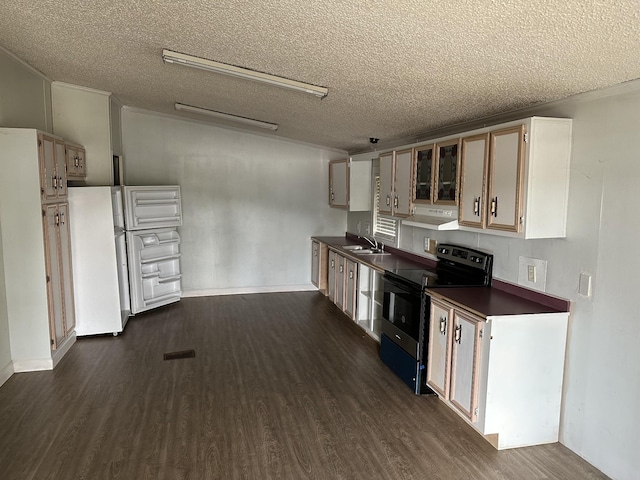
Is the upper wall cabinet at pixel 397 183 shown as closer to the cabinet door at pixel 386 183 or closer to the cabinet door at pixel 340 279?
the cabinet door at pixel 386 183

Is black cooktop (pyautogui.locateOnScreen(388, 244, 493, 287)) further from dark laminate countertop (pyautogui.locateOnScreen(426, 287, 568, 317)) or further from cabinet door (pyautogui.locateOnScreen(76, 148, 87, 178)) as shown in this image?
cabinet door (pyautogui.locateOnScreen(76, 148, 87, 178))

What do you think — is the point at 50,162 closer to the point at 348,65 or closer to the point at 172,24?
the point at 172,24

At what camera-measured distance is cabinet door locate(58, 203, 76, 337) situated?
4.23 meters

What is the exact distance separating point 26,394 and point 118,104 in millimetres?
3863

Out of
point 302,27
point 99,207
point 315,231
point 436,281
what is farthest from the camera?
point 315,231

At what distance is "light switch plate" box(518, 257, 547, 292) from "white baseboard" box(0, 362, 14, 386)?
4170mm

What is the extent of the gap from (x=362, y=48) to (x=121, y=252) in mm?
3941

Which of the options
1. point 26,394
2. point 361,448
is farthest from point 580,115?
point 26,394

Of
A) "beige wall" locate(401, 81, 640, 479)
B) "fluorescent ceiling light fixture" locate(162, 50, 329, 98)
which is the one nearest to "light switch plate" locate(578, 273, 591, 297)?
"beige wall" locate(401, 81, 640, 479)

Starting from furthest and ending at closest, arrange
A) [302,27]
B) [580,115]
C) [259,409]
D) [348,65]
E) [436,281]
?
[436,281] → [259,409] → [348,65] → [580,115] → [302,27]

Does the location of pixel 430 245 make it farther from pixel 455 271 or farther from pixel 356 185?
pixel 356 185

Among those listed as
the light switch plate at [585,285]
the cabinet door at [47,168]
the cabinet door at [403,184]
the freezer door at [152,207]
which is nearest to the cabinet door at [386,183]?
the cabinet door at [403,184]

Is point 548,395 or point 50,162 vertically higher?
point 50,162

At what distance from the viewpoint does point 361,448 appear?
109 inches
